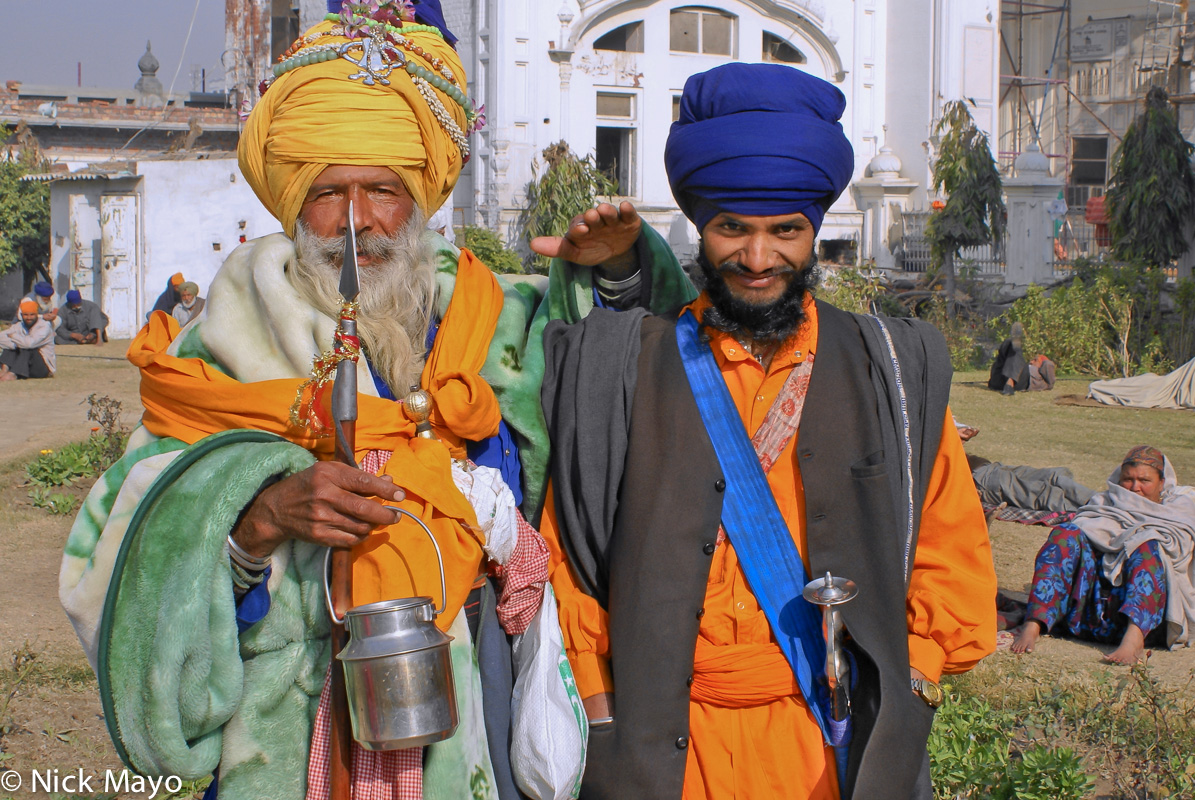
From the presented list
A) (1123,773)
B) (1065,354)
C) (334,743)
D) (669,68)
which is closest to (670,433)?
(334,743)

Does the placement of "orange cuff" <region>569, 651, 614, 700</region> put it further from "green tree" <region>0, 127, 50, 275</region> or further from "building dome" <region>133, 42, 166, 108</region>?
"building dome" <region>133, 42, 166, 108</region>

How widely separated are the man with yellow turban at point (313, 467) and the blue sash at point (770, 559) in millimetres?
382

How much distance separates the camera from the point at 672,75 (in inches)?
856

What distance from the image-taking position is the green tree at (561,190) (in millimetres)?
19234

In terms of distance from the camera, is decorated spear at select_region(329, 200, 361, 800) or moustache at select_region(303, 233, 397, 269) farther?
moustache at select_region(303, 233, 397, 269)

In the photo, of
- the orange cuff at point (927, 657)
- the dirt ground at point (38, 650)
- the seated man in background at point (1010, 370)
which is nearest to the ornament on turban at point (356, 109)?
the orange cuff at point (927, 657)

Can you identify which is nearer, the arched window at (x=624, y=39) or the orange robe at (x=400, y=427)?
the orange robe at (x=400, y=427)

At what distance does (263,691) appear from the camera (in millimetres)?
1974

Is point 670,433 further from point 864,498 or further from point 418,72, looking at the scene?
point 418,72

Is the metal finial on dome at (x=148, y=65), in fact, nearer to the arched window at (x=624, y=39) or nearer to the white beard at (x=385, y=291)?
the arched window at (x=624, y=39)

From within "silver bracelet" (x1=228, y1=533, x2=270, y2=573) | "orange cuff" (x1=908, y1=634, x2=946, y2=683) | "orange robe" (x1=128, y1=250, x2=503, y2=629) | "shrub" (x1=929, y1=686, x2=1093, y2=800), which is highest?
"orange robe" (x1=128, y1=250, x2=503, y2=629)

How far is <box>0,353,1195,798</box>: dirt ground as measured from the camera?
4367 mm

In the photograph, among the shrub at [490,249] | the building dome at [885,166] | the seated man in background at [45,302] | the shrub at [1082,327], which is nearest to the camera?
the shrub at [1082,327]

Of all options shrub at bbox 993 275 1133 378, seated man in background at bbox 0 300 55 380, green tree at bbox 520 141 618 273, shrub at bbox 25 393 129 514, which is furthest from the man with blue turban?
green tree at bbox 520 141 618 273
